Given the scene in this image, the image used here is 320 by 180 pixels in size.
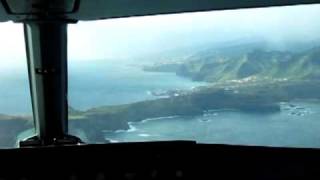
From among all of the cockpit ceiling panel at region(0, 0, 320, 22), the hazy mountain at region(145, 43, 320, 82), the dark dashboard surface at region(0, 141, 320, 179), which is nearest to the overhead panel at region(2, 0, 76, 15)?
the cockpit ceiling panel at region(0, 0, 320, 22)

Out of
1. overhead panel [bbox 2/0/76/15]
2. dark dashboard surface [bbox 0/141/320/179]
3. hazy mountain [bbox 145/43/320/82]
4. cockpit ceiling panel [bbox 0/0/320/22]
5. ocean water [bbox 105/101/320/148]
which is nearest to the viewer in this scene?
dark dashboard surface [bbox 0/141/320/179]

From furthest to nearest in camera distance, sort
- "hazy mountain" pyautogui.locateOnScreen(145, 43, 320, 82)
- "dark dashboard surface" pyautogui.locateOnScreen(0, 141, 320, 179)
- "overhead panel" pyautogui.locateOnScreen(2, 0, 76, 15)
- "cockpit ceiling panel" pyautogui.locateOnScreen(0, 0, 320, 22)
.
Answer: "hazy mountain" pyautogui.locateOnScreen(145, 43, 320, 82), "cockpit ceiling panel" pyautogui.locateOnScreen(0, 0, 320, 22), "overhead panel" pyautogui.locateOnScreen(2, 0, 76, 15), "dark dashboard surface" pyautogui.locateOnScreen(0, 141, 320, 179)

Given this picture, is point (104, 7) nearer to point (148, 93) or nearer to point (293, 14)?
point (148, 93)

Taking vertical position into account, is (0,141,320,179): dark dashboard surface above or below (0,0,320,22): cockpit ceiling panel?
below

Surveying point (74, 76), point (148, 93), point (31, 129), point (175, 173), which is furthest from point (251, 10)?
point (175, 173)

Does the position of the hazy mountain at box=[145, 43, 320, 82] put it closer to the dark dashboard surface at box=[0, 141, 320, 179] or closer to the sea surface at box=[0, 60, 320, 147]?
the sea surface at box=[0, 60, 320, 147]

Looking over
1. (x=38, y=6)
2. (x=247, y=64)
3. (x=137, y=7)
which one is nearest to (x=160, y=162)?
(x=38, y=6)
